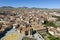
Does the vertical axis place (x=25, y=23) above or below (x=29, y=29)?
below

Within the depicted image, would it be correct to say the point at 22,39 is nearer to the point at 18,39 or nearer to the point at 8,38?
the point at 18,39

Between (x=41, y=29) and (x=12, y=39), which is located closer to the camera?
(x=12, y=39)

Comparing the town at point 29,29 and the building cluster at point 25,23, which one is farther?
the building cluster at point 25,23

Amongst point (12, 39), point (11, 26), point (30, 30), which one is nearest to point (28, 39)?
point (12, 39)

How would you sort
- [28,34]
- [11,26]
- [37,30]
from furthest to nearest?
[11,26]
[37,30]
[28,34]

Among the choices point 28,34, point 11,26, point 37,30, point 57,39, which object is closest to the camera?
point 57,39

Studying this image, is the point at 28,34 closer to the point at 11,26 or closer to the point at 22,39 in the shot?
the point at 22,39

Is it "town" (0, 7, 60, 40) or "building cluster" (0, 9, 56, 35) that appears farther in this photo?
"building cluster" (0, 9, 56, 35)

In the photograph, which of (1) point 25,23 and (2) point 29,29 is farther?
(1) point 25,23

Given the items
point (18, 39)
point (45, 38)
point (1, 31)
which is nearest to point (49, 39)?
point (45, 38)
